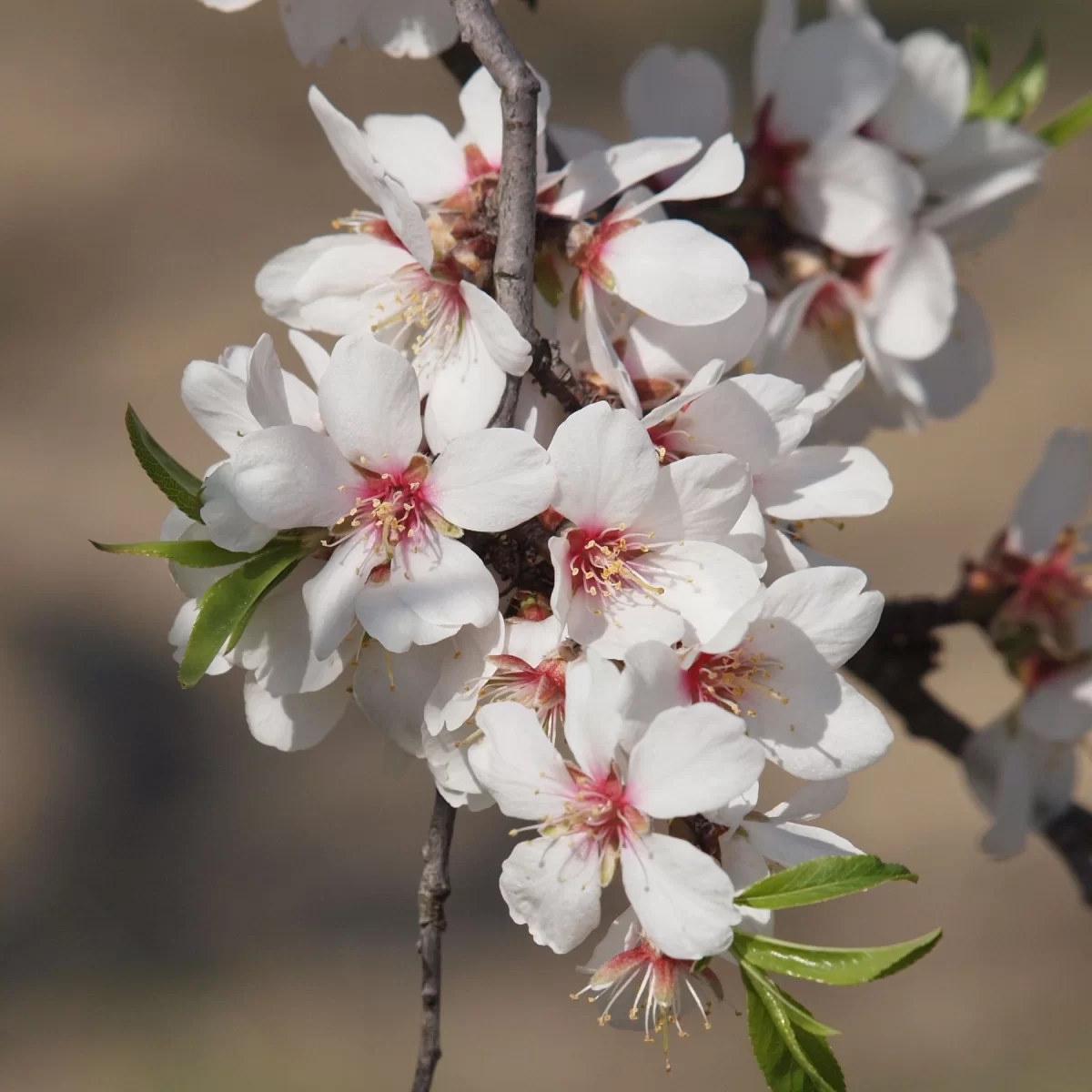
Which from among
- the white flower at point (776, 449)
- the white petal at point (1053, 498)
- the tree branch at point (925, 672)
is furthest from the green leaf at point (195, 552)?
the white petal at point (1053, 498)

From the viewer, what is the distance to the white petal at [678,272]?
708 millimetres

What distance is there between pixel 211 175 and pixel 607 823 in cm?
403

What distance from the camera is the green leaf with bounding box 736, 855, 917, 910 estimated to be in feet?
1.96

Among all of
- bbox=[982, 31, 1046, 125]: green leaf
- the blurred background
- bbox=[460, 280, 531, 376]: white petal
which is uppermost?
bbox=[982, 31, 1046, 125]: green leaf

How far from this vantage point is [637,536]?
67cm

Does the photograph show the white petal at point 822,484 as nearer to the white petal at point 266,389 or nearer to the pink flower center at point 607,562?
the pink flower center at point 607,562

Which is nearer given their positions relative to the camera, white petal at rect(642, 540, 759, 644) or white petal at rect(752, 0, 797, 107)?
white petal at rect(642, 540, 759, 644)

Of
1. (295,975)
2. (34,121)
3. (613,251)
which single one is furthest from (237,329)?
(613,251)

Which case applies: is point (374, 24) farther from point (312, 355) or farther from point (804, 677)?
point (804, 677)

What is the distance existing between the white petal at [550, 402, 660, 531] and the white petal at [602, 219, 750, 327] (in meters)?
0.11

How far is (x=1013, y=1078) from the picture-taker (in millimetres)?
2660

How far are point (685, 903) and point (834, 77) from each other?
0.70 metres

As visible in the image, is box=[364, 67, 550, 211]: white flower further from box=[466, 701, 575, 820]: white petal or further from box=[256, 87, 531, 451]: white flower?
box=[466, 701, 575, 820]: white petal

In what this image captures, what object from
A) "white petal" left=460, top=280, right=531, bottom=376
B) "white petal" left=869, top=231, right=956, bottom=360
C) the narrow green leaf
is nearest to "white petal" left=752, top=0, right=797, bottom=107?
"white petal" left=869, top=231, right=956, bottom=360
